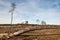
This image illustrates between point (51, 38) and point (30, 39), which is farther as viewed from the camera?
point (51, 38)

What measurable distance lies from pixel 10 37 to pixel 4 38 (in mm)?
1000

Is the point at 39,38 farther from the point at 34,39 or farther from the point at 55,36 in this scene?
the point at 55,36

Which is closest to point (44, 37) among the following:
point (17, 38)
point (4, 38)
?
point (17, 38)

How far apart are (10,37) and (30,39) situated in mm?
3071

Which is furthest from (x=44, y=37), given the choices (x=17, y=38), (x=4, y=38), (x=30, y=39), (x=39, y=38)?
(x=4, y=38)

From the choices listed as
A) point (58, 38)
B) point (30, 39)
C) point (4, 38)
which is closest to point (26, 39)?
point (30, 39)

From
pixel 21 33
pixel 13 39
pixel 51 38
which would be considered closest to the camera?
pixel 13 39

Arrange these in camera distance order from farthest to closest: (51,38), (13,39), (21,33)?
(21,33)
(51,38)
(13,39)

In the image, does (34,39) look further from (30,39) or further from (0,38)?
(0,38)

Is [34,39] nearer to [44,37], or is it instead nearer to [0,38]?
[44,37]

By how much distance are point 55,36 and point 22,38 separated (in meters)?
5.74

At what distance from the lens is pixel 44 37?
2241cm

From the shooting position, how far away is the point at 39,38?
21688mm

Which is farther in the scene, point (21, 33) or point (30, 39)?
point (21, 33)
